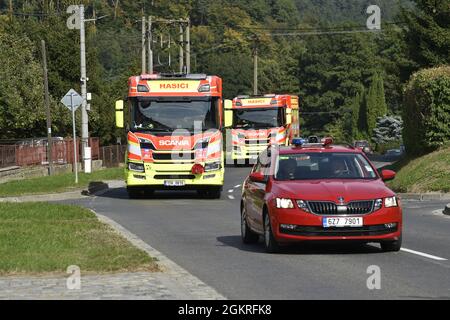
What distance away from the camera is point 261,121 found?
51.6m

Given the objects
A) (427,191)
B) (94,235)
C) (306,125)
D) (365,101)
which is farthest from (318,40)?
(94,235)

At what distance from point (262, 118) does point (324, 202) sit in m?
37.0

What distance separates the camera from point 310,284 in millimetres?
11859

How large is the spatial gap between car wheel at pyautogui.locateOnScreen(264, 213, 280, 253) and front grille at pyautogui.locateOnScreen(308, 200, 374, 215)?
0.77 metres

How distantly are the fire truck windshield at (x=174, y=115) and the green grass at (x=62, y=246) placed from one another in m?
8.17

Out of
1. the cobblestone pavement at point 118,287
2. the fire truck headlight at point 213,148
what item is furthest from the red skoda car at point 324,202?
the fire truck headlight at point 213,148

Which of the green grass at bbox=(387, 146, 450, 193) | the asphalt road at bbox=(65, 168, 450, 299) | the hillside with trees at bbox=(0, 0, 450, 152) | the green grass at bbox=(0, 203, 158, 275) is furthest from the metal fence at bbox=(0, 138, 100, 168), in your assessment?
the green grass at bbox=(0, 203, 158, 275)

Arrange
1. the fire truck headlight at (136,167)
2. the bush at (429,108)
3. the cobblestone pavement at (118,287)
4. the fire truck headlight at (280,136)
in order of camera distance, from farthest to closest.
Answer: the fire truck headlight at (280,136), the bush at (429,108), the fire truck headlight at (136,167), the cobblestone pavement at (118,287)

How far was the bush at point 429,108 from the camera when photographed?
35.7m

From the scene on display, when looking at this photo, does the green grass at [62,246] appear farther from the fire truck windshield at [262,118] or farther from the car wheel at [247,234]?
the fire truck windshield at [262,118]

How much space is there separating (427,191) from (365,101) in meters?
89.3

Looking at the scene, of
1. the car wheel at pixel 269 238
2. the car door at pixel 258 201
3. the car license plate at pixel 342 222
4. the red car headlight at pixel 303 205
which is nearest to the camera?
the car license plate at pixel 342 222

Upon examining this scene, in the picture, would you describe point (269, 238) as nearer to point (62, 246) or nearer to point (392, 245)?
point (392, 245)
